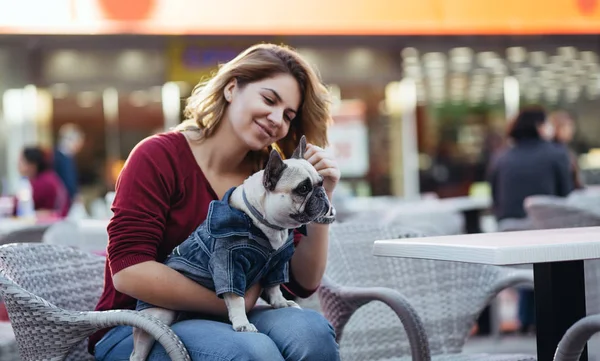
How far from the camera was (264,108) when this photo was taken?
9.23ft

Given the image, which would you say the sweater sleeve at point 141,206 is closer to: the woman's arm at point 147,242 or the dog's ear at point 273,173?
the woman's arm at point 147,242

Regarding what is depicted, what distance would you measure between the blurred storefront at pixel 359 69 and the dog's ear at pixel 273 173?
8849mm

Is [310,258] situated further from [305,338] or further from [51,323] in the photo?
[51,323]

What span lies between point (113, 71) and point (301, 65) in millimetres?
9751

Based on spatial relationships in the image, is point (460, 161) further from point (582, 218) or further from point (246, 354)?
point (246, 354)

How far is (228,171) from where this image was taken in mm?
2922

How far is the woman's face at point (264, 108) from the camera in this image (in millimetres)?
2816

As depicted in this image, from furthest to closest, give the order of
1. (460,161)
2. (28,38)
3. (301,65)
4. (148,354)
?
(460,161)
(28,38)
(301,65)
(148,354)

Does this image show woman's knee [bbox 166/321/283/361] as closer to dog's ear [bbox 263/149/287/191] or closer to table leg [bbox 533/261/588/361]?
dog's ear [bbox 263/149/287/191]

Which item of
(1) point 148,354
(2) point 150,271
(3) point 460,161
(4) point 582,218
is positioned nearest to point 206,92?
(2) point 150,271

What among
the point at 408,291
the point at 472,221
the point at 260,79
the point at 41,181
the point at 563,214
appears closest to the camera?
the point at 260,79

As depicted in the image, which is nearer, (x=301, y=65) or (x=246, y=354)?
(x=246, y=354)

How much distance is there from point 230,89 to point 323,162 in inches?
14.7

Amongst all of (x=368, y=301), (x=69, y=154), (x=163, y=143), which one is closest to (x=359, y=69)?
(x=69, y=154)
